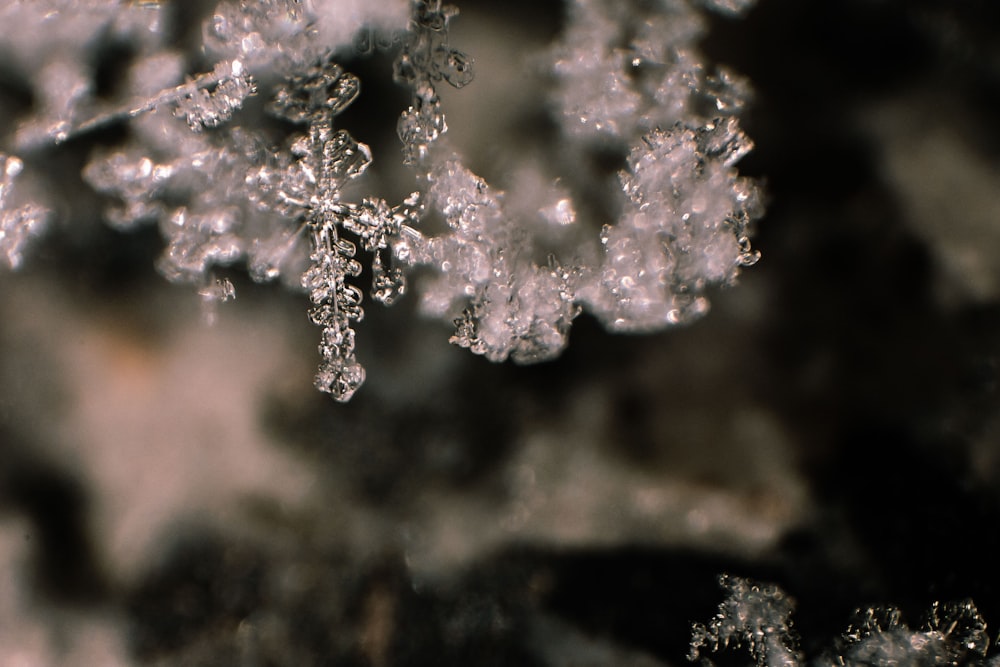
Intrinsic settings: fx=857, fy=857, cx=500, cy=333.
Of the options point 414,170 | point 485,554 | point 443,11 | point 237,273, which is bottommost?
point 485,554

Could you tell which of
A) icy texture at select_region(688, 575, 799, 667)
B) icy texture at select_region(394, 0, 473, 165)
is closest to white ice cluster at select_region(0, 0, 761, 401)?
icy texture at select_region(394, 0, 473, 165)

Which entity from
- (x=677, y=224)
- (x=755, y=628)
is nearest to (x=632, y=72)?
(x=677, y=224)

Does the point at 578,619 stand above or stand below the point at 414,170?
below

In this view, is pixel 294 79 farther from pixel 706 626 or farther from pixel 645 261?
pixel 706 626

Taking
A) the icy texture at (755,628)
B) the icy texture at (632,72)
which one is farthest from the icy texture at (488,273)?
the icy texture at (755,628)

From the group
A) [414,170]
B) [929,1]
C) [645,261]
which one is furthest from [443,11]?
[929,1]

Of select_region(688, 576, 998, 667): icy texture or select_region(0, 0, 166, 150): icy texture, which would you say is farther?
select_region(0, 0, 166, 150): icy texture

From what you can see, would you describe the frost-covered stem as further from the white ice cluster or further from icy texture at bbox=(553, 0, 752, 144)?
icy texture at bbox=(553, 0, 752, 144)
